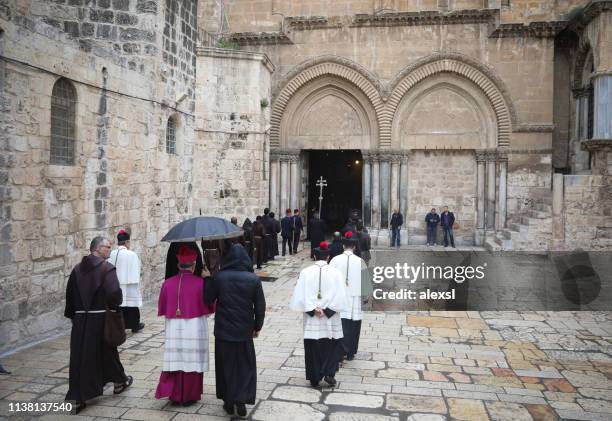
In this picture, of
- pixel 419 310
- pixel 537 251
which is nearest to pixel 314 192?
pixel 537 251

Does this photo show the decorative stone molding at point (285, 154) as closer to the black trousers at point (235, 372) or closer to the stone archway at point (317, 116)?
the stone archway at point (317, 116)

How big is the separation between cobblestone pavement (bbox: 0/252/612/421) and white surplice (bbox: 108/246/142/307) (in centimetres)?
57

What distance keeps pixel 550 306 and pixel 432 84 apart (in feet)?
35.1

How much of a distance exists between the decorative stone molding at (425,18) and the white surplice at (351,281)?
14.1 metres

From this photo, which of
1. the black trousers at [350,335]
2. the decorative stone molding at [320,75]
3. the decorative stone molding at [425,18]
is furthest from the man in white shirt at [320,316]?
the decorative stone molding at [425,18]

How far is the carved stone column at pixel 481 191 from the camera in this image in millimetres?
19688

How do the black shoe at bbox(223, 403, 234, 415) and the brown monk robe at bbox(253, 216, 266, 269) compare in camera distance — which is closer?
the black shoe at bbox(223, 403, 234, 415)

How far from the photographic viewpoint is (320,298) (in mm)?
6422

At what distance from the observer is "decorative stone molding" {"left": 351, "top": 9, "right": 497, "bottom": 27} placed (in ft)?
62.2

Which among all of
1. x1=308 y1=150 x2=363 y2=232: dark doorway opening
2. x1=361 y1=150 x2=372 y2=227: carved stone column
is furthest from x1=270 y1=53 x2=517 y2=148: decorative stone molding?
x1=308 y1=150 x2=363 y2=232: dark doorway opening

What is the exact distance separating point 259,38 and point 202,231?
1560 centimetres

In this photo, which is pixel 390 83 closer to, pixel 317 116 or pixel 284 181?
pixel 317 116

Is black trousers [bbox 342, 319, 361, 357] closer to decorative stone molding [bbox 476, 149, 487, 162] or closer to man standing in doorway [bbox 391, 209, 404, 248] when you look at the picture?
man standing in doorway [bbox 391, 209, 404, 248]

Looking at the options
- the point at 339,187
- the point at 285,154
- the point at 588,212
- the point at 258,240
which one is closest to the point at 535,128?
the point at 588,212
